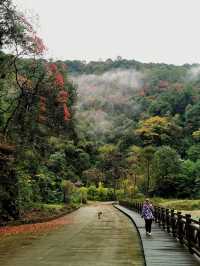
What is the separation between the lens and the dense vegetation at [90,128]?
1249 inches

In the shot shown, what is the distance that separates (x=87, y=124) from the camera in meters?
143

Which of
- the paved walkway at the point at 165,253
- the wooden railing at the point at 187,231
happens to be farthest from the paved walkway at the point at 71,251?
the wooden railing at the point at 187,231

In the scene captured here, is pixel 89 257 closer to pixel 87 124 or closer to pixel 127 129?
pixel 127 129

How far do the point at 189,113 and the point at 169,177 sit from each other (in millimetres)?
40849

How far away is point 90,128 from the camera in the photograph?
140 metres

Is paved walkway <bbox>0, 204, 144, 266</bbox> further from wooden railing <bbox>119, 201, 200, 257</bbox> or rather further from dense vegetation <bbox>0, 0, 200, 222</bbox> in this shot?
dense vegetation <bbox>0, 0, 200, 222</bbox>

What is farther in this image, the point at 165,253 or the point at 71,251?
the point at 71,251

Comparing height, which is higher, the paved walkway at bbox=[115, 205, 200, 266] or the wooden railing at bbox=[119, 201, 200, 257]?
the wooden railing at bbox=[119, 201, 200, 257]

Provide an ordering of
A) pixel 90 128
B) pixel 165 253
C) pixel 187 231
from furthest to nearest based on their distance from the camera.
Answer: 1. pixel 90 128
2. pixel 187 231
3. pixel 165 253

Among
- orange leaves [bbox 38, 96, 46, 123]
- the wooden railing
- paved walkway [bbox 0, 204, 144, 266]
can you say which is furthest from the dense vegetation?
the wooden railing

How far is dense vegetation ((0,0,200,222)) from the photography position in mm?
31719

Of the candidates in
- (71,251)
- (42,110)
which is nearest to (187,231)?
(71,251)

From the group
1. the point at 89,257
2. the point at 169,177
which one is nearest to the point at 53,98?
the point at 89,257

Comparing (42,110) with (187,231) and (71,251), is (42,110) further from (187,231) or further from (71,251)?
(187,231)
